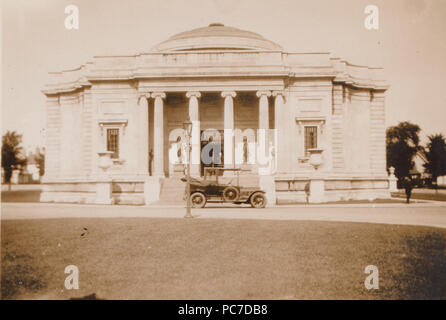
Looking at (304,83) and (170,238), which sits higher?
(304,83)

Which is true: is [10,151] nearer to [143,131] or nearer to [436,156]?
[143,131]

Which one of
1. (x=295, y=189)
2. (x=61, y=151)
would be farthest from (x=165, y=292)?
(x=61, y=151)

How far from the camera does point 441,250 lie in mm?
12289

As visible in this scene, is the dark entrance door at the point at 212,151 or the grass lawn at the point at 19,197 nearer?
the grass lawn at the point at 19,197

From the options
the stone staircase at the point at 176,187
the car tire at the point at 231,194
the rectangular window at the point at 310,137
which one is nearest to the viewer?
the car tire at the point at 231,194

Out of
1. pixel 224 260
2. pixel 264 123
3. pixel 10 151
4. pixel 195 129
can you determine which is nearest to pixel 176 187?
pixel 195 129

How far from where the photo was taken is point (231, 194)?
25422 mm

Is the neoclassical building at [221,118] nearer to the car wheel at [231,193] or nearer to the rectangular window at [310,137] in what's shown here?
the rectangular window at [310,137]

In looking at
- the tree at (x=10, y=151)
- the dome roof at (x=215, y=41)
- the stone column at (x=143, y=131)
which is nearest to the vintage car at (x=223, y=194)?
the stone column at (x=143, y=131)

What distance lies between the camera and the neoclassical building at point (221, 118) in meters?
36.0

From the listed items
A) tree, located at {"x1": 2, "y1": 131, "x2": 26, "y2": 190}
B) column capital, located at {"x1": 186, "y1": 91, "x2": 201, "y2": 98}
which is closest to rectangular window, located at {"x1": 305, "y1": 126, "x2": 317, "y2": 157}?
column capital, located at {"x1": 186, "y1": 91, "x2": 201, "y2": 98}

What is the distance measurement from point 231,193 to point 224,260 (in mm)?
Answer: 13971
